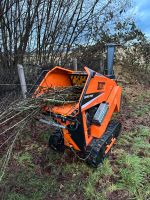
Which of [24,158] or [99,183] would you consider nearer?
[99,183]

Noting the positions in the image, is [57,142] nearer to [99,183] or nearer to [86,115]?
[86,115]

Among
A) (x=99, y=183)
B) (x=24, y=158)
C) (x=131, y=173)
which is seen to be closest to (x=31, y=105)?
(x=24, y=158)

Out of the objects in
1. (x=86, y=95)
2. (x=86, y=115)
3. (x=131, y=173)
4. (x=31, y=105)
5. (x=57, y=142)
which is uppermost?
(x=86, y=95)

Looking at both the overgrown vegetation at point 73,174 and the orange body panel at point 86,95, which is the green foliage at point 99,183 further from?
the orange body panel at point 86,95

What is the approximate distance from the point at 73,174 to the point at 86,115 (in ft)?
2.95

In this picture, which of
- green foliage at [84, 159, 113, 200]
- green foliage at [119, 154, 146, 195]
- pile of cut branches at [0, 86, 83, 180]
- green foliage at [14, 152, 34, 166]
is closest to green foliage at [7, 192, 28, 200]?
pile of cut branches at [0, 86, 83, 180]

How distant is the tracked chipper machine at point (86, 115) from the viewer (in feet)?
10.8

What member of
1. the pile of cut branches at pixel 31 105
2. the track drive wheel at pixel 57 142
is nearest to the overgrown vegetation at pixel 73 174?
the track drive wheel at pixel 57 142

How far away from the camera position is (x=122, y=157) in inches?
160

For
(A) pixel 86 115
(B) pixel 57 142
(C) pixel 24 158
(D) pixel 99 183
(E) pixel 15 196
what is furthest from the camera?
(C) pixel 24 158

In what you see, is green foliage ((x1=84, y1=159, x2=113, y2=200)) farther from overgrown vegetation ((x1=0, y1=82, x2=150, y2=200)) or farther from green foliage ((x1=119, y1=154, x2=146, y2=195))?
green foliage ((x1=119, y1=154, x2=146, y2=195))

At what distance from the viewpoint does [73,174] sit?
372 cm

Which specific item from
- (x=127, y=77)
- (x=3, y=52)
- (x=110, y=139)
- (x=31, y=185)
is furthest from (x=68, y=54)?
(x=31, y=185)

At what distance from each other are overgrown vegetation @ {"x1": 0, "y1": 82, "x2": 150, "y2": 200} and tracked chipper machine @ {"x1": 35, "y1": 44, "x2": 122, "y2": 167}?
22 cm
